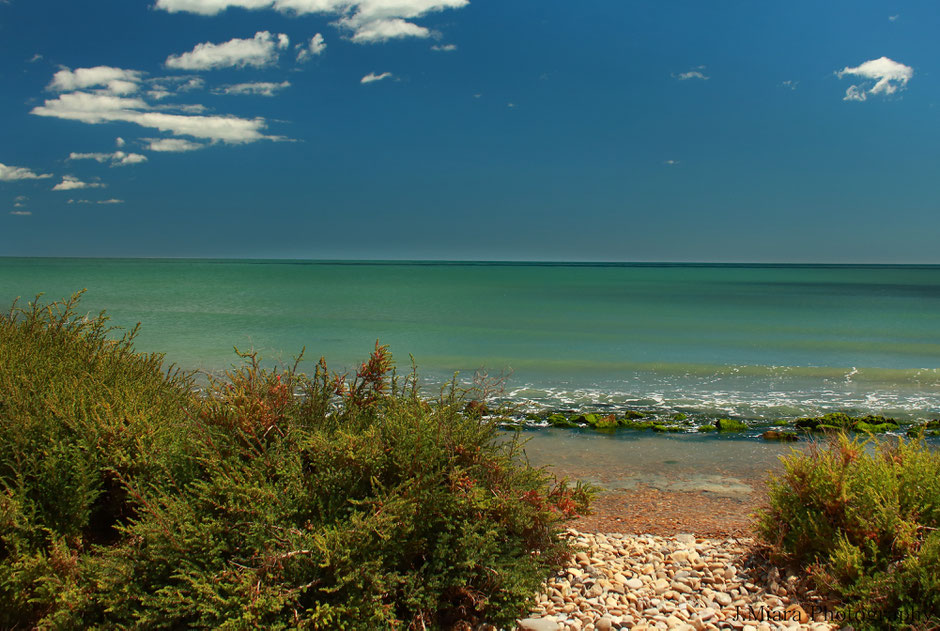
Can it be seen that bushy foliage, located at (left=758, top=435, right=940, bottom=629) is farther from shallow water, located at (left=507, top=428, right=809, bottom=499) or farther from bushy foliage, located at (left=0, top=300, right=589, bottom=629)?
shallow water, located at (left=507, top=428, right=809, bottom=499)

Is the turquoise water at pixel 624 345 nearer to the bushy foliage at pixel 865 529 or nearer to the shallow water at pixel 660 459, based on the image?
the shallow water at pixel 660 459

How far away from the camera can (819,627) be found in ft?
13.4

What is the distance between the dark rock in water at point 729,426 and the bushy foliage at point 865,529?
22.1 ft

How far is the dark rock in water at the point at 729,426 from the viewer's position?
11.9 meters

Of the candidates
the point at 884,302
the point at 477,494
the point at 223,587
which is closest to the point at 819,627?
the point at 477,494

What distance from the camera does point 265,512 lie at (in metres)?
3.95

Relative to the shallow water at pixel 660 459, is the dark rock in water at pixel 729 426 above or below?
above

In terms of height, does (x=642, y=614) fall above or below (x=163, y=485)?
below

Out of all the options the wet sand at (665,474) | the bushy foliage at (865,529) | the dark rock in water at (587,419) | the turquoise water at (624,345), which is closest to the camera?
the bushy foliage at (865,529)

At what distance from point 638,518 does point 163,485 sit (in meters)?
5.04

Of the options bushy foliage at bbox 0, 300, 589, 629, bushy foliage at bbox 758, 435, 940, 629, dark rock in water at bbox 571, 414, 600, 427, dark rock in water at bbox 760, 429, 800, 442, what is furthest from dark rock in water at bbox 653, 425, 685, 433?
bushy foliage at bbox 0, 300, 589, 629

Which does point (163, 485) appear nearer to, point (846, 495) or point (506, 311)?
point (846, 495)

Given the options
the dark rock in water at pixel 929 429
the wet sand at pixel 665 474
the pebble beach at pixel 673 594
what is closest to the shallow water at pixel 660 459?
the wet sand at pixel 665 474

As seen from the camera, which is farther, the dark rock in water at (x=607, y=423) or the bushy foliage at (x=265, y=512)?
the dark rock in water at (x=607, y=423)
